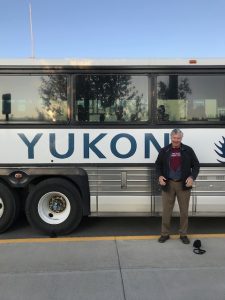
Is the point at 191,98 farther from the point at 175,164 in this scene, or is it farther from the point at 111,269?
the point at 111,269

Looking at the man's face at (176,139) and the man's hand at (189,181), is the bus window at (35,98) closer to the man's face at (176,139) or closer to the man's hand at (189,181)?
the man's face at (176,139)

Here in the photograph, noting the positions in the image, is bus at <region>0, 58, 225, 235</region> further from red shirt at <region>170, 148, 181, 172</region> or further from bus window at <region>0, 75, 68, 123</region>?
red shirt at <region>170, 148, 181, 172</region>

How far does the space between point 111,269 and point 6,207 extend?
2197 millimetres

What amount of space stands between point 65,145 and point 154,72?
5.59 feet

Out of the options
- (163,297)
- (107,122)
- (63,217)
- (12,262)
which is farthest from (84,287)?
(107,122)

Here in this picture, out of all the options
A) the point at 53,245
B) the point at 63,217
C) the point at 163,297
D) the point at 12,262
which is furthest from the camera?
the point at 63,217

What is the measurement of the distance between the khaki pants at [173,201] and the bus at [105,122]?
1.35 ft

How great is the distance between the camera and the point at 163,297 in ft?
14.4

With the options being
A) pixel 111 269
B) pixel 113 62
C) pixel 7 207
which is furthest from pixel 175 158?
pixel 7 207

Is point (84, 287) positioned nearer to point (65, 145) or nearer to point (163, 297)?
point (163, 297)

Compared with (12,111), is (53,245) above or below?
below

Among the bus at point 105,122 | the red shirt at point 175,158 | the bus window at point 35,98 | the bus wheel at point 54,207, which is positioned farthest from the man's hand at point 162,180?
the bus window at point 35,98

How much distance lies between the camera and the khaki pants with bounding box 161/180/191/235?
6105mm

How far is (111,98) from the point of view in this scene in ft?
21.1
